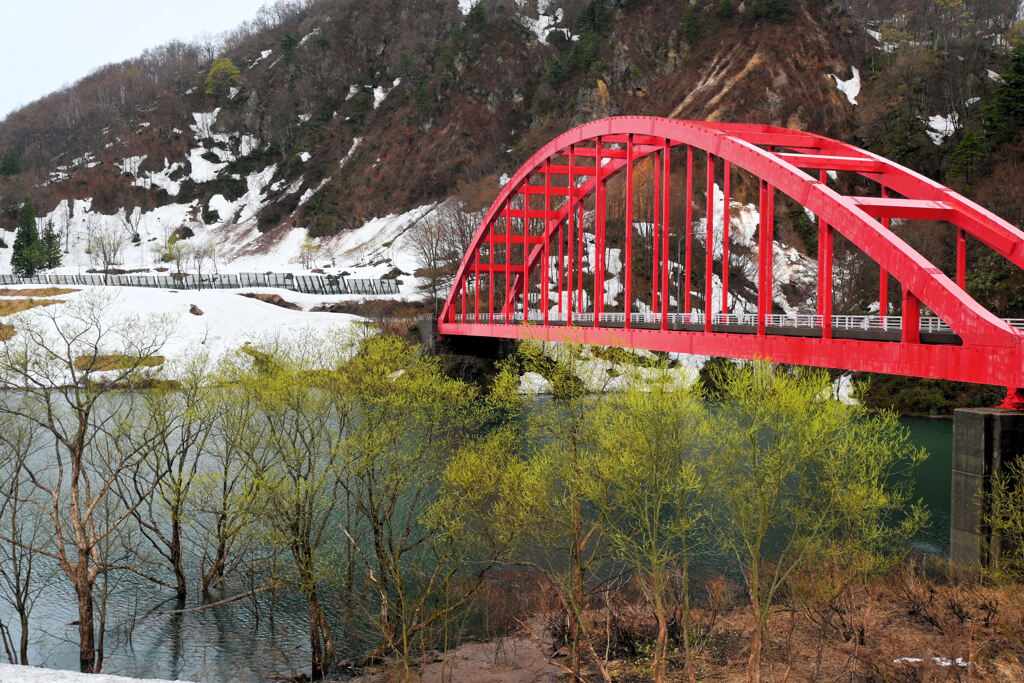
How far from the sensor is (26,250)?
89.2m

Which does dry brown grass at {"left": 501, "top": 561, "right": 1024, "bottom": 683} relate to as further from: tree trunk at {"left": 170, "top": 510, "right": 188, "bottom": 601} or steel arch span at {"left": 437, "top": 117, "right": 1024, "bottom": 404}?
tree trunk at {"left": 170, "top": 510, "right": 188, "bottom": 601}

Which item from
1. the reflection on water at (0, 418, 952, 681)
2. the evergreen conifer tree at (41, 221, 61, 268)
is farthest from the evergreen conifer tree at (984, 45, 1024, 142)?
the evergreen conifer tree at (41, 221, 61, 268)

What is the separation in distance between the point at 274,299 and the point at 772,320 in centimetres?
4302

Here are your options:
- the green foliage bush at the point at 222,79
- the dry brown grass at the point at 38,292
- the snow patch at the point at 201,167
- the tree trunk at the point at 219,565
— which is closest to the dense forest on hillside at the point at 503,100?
the green foliage bush at the point at 222,79

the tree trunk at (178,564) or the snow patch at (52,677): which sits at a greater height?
the snow patch at (52,677)

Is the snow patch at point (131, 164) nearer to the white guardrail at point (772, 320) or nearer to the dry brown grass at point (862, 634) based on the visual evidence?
the white guardrail at point (772, 320)

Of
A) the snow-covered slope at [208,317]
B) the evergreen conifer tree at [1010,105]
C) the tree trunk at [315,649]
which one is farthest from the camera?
the evergreen conifer tree at [1010,105]

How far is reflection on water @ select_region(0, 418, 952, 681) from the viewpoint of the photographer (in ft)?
50.4

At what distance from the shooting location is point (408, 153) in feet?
363

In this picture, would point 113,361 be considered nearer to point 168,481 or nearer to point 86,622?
point 168,481

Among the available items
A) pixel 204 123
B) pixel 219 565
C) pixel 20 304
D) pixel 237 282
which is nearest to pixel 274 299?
pixel 237 282

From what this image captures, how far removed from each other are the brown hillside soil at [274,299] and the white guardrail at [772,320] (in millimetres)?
19653

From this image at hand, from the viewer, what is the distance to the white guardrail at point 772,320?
19609 mm

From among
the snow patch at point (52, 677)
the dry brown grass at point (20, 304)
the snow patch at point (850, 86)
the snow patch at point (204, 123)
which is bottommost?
the snow patch at point (52, 677)
